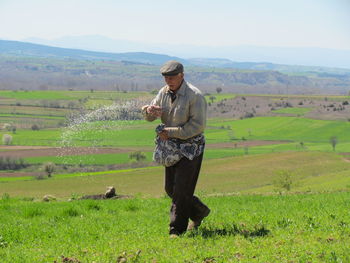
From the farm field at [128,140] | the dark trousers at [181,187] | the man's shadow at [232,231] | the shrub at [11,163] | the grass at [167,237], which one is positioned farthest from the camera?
the farm field at [128,140]

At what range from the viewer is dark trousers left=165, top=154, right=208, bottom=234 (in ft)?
27.5

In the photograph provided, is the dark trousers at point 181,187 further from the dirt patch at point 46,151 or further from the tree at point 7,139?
Answer: the tree at point 7,139

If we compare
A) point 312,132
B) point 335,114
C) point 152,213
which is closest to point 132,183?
point 152,213

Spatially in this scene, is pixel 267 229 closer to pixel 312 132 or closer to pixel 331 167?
pixel 331 167

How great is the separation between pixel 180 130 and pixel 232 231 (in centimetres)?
179

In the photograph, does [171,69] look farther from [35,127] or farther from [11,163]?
[35,127]

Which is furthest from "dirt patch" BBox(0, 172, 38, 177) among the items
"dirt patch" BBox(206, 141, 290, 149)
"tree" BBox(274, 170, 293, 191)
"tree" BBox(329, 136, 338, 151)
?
"tree" BBox(329, 136, 338, 151)

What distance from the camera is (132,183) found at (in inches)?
1943

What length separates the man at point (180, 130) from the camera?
8.24 meters

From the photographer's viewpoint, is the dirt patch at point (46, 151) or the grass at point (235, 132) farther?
the grass at point (235, 132)

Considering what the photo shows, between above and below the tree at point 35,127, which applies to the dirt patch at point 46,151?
above

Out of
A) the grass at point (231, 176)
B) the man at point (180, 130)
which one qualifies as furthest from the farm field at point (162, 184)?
the man at point (180, 130)

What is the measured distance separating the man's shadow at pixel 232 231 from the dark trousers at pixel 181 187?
290mm

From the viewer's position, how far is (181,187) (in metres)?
8.40
